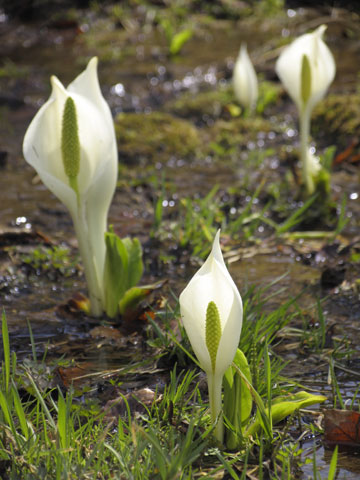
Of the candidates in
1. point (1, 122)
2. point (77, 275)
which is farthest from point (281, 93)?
point (77, 275)

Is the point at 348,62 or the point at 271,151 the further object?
the point at 348,62

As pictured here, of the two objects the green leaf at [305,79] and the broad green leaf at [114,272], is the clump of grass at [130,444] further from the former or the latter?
the green leaf at [305,79]

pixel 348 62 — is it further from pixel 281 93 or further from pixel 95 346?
pixel 95 346

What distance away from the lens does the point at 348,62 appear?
19.0 ft

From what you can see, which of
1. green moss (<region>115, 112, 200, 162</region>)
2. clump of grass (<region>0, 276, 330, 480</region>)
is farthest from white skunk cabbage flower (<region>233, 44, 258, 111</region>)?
clump of grass (<region>0, 276, 330, 480</region>)

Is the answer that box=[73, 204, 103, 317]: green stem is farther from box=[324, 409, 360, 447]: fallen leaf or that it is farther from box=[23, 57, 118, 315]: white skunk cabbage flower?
box=[324, 409, 360, 447]: fallen leaf

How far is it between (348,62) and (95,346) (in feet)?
14.0

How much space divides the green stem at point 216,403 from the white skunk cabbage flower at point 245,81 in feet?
10.3

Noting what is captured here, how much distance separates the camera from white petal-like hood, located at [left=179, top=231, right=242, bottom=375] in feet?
5.15

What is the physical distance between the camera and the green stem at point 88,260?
2.26 m

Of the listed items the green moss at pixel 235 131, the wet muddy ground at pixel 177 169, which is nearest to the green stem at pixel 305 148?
the wet muddy ground at pixel 177 169

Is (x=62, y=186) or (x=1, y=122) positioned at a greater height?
(x=62, y=186)

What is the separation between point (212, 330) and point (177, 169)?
260 cm

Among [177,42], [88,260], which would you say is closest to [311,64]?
[88,260]
